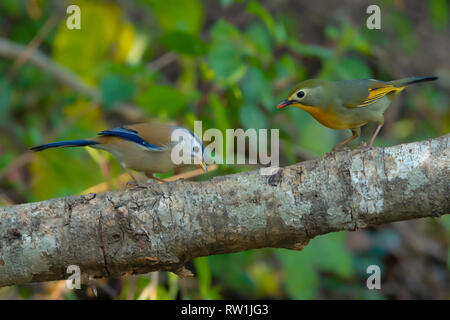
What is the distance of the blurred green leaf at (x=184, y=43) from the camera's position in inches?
164

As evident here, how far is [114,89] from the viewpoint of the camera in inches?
194

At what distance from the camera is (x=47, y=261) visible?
8.70 feet

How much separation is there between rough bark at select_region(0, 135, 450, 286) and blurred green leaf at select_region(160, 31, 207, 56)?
1.79 m

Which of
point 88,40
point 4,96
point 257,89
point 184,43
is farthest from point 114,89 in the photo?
point 4,96

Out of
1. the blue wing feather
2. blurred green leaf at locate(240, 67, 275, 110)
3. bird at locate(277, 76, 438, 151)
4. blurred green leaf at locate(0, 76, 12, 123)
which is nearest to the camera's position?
the blue wing feather

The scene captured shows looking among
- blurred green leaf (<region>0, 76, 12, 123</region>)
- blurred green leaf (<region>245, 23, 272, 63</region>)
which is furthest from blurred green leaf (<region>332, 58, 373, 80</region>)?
blurred green leaf (<region>0, 76, 12, 123</region>)

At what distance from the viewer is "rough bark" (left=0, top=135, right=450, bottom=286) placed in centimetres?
256

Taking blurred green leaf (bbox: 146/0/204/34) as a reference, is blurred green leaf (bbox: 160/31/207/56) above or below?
below

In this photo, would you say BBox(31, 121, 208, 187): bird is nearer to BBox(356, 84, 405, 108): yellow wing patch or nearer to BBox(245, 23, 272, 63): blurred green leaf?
BBox(356, 84, 405, 108): yellow wing patch

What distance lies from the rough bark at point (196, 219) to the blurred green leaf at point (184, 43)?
1794mm

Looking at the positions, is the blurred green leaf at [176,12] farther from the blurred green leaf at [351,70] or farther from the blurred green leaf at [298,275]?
the blurred green leaf at [298,275]
